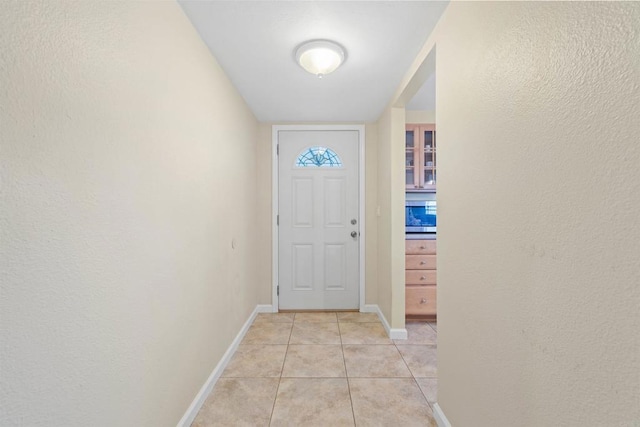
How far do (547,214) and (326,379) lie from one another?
1.75m

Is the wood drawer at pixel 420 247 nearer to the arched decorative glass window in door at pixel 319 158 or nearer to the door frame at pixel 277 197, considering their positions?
the door frame at pixel 277 197

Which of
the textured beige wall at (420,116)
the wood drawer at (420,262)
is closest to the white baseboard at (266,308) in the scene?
the wood drawer at (420,262)

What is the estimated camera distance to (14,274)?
2.13 feet

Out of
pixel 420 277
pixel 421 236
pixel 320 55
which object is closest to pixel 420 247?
pixel 421 236

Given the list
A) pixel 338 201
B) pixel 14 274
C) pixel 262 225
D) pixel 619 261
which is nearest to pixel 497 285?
pixel 619 261

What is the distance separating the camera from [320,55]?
1.73 meters

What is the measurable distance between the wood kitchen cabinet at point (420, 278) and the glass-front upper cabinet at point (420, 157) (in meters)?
0.66

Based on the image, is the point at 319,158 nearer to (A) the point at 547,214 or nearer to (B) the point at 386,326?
(B) the point at 386,326

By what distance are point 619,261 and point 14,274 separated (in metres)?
1.36

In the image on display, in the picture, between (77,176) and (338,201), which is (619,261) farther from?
(338,201)

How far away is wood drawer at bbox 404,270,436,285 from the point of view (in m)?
2.88

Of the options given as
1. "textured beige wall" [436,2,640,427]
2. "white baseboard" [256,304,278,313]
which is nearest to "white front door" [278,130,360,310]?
"white baseboard" [256,304,278,313]

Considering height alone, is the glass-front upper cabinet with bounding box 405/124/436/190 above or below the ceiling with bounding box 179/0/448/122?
below

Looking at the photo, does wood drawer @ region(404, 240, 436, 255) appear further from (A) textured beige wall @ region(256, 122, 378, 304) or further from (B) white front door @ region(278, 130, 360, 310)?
(B) white front door @ region(278, 130, 360, 310)
